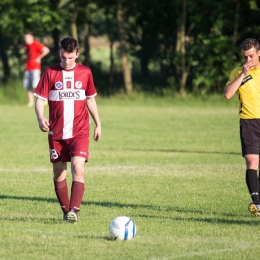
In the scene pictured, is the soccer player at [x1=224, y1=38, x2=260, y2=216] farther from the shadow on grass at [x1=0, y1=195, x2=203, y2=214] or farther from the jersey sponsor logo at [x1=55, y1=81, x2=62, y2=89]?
the jersey sponsor logo at [x1=55, y1=81, x2=62, y2=89]

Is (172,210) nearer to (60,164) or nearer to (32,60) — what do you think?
(60,164)

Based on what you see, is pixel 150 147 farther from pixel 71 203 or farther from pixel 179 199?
pixel 71 203

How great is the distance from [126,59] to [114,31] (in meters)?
3.16

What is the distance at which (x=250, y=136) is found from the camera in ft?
26.6

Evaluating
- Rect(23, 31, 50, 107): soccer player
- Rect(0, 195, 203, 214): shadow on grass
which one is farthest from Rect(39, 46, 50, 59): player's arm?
Rect(0, 195, 203, 214): shadow on grass

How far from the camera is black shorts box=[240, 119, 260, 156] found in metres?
8.11

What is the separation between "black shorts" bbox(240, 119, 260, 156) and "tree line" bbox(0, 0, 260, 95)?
57.0 feet

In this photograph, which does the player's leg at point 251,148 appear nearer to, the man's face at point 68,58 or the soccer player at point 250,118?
the soccer player at point 250,118

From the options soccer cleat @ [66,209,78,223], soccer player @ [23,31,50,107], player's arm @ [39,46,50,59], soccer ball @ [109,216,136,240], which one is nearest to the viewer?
soccer ball @ [109,216,136,240]

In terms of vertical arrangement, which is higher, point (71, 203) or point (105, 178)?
point (71, 203)

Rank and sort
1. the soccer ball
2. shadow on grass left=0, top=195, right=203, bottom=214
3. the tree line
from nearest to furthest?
the soccer ball
shadow on grass left=0, top=195, right=203, bottom=214
the tree line

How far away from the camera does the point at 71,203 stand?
7.53m

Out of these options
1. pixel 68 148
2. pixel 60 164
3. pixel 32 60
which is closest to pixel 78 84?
pixel 68 148

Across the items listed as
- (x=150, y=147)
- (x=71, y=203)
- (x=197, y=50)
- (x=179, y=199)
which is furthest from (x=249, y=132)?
(x=197, y=50)
